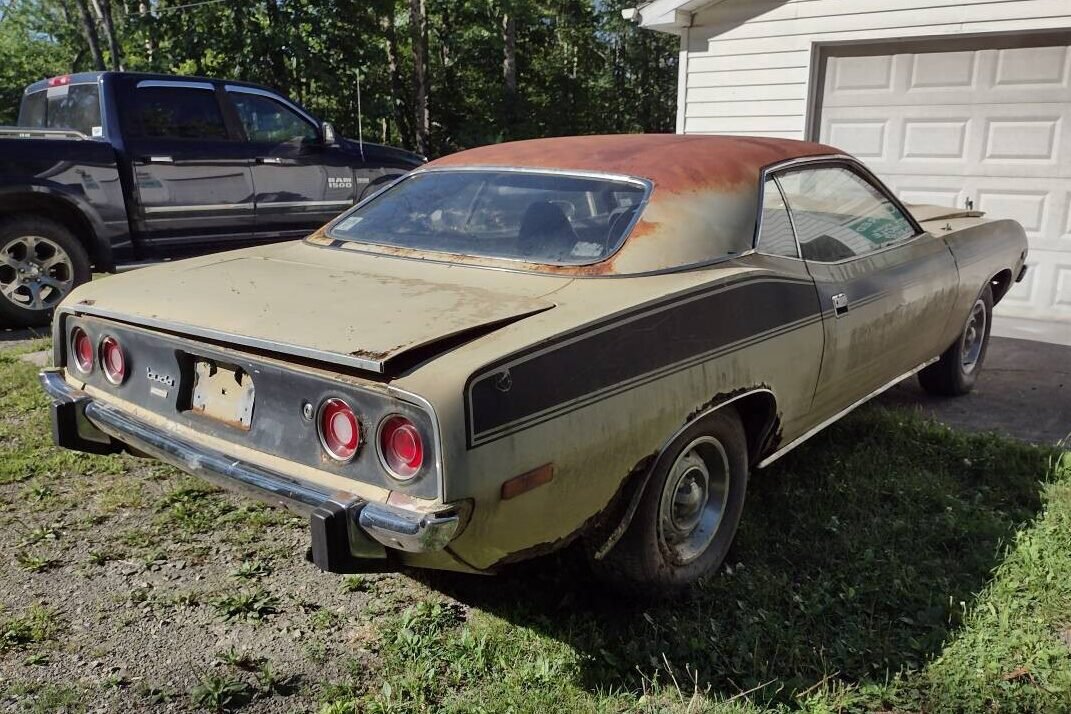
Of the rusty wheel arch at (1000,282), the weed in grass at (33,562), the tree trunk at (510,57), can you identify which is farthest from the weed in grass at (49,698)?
the tree trunk at (510,57)

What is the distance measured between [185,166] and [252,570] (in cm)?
Answer: 523

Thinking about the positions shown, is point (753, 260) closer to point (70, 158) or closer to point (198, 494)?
point (198, 494)

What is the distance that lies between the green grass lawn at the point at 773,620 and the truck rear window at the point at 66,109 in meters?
4.39

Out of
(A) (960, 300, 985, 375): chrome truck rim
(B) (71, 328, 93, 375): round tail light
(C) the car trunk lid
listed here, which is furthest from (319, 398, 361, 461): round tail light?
(A) (960, 300, 985, 375): chrome truck rim

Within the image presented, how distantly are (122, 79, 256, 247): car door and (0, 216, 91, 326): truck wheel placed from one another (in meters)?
0.65

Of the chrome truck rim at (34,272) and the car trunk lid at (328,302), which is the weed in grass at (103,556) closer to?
the car trunk lid at (328,302)

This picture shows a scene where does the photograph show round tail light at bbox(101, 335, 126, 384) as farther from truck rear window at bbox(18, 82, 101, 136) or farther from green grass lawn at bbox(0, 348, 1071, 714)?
truck rear window at bbox(18, 82, 101, 136)

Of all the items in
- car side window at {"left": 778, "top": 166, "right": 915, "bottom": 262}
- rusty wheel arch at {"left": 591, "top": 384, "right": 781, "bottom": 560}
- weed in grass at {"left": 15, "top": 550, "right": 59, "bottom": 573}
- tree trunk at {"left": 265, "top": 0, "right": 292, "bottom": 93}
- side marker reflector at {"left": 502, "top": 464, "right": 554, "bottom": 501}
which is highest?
tree trunk at {"left": 265, "top": 0, "right": 292, "bottom": 93}

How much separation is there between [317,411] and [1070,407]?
4.57 metres

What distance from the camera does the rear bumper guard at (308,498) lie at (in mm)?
2145

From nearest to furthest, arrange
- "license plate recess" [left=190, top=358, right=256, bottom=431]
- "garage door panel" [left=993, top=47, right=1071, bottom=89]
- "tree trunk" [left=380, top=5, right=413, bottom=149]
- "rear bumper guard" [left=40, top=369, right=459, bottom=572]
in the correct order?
"rear bumper guard" [left=40, top=369, right=459, bottom=572] < "license plate recess" [left=190, top=358, right=256, bottom=431] < "garage door panel" [left=993, top=47, right=1071, bottom=89] < "tree trunk" [left=380, top=5, right=413, bottom=149]

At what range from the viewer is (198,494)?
149 inches

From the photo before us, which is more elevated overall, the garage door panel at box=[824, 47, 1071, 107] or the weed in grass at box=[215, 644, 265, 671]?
the garage door panel at box=[824, 47, 1071, 107]

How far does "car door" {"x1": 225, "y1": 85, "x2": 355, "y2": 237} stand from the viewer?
8016 millimetres
